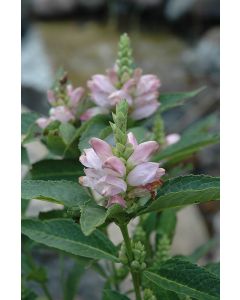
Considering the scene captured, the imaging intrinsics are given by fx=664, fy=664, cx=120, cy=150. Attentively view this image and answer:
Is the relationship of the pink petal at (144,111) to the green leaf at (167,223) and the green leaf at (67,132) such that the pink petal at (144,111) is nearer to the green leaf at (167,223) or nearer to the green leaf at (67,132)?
the green leaf at (67,132)

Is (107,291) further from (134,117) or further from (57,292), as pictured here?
(57,292)

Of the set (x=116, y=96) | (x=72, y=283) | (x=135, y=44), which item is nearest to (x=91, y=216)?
(x=116, y=96)

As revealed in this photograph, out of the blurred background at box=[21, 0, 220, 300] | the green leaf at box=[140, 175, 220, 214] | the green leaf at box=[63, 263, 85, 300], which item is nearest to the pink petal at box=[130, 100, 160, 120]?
the green leaf at box=[140, 175, 220, 214]

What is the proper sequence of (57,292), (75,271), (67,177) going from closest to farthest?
(67,177)
(75,271)
(57,292)

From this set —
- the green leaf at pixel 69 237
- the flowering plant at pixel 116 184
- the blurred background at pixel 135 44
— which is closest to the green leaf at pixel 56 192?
the flowering plant at pixel 116 184

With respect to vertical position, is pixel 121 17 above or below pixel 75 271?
above

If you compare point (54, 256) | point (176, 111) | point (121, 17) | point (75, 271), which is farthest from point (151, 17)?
point (75, 271)

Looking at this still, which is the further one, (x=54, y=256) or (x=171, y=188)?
(x=54, y=256)
